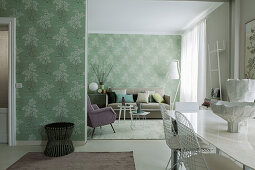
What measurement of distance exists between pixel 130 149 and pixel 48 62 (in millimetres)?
1970

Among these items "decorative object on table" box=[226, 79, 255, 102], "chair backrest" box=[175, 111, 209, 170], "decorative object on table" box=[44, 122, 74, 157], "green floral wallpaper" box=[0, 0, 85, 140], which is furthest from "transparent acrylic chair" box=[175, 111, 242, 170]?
"green floral wallpaper" box=[0, 0, 85, 140]

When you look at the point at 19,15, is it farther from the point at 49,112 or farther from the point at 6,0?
the point at 49,112

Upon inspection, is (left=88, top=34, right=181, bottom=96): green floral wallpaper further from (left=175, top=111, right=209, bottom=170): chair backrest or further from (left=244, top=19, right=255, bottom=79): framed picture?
(left=175, top=111, right=209, bottom=170): chair backrest

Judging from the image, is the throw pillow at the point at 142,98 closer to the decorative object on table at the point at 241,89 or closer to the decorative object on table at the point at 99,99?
the decorative object on table at the point at 99,99

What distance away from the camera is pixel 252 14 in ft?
10.4

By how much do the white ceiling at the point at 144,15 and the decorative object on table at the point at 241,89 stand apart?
2910 millimetres

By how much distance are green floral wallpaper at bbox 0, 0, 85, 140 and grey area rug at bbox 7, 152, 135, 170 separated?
56 cm

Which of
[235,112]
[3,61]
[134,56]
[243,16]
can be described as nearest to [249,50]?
[243,16]

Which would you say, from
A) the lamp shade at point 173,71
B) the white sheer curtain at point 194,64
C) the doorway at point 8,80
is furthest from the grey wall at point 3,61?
the lamp shade at point 173,71

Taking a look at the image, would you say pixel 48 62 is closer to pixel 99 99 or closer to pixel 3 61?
pixel 3 61

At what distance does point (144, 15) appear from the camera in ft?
16.8

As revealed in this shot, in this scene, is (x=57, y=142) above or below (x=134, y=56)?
below

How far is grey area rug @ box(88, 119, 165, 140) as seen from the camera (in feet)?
13.0

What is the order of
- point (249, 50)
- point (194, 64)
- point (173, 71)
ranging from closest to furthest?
point (249, 50) → point (194, 64) → point (173, 71)
